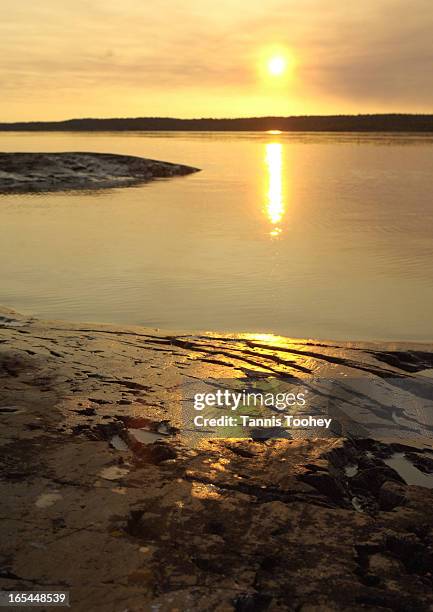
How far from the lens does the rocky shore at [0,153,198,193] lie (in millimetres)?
27203

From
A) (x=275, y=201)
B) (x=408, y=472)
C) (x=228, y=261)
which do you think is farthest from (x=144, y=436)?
(x=275, y=201)

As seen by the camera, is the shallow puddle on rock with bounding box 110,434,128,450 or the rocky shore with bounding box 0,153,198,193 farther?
the rocky shore with bounding box 0,153,198,193

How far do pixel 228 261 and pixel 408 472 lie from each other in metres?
8.14

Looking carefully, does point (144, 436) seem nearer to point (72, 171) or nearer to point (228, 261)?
point (228, 261)

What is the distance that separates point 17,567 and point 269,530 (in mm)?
1237

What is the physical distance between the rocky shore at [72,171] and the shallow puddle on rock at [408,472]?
23878mm

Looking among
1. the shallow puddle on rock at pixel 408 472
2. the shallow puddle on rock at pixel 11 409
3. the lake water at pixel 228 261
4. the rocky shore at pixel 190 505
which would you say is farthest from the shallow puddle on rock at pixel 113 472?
the lake water at pixel 228 261

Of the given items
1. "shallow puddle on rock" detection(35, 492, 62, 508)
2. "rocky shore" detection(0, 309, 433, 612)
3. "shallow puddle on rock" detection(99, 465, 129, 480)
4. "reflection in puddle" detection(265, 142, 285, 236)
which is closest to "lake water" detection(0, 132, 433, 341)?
"reflection in puddle" detection(265, 142, 285, 236)

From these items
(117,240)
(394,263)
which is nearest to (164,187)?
(117,240)

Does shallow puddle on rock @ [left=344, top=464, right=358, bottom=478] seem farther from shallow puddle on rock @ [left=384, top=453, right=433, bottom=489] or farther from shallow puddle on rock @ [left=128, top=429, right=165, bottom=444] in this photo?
shallow puddle on rock @ [left=128, top=429, right=165, bottom=444]

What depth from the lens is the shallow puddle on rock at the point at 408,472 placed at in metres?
3.74

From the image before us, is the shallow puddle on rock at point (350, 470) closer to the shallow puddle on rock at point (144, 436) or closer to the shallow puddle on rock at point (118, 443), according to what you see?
the shallow puddle on rock at point (144, 436)

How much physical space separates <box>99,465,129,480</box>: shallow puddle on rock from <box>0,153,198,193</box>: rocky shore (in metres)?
23.4

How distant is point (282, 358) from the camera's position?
590cm
